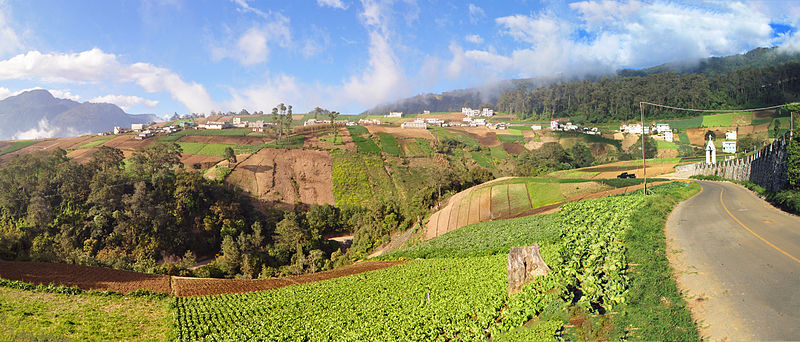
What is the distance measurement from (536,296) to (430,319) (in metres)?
5.08

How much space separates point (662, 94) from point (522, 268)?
15748cm

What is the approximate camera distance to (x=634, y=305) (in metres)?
11.8

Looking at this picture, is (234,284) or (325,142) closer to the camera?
(234,284)

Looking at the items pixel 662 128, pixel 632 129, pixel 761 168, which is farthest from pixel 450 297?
pixel 632 129

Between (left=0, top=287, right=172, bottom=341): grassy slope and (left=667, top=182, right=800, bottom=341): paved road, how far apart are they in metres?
24.9

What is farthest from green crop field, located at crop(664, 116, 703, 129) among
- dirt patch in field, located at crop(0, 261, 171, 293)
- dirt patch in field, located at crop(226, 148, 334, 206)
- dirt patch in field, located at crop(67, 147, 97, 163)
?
dirt patch in field, located at crop(67, 147, 97, 163)

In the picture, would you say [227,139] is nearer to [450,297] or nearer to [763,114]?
[450,297]

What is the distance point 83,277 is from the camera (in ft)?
104

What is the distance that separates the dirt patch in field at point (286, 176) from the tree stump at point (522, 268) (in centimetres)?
7001

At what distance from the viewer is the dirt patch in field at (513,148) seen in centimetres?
11220

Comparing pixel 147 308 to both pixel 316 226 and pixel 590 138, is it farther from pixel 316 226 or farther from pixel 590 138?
pixel 590 138

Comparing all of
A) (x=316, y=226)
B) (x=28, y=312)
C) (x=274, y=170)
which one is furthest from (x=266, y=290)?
(x=274, y=170)

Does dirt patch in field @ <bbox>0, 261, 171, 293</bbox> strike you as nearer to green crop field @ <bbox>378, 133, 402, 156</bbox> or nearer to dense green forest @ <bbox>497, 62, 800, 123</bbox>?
green crop field @ <bbox>378, 133, 402, 156</bbox>

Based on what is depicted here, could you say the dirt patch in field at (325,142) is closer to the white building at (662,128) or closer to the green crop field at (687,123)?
the white building at (662,128)
